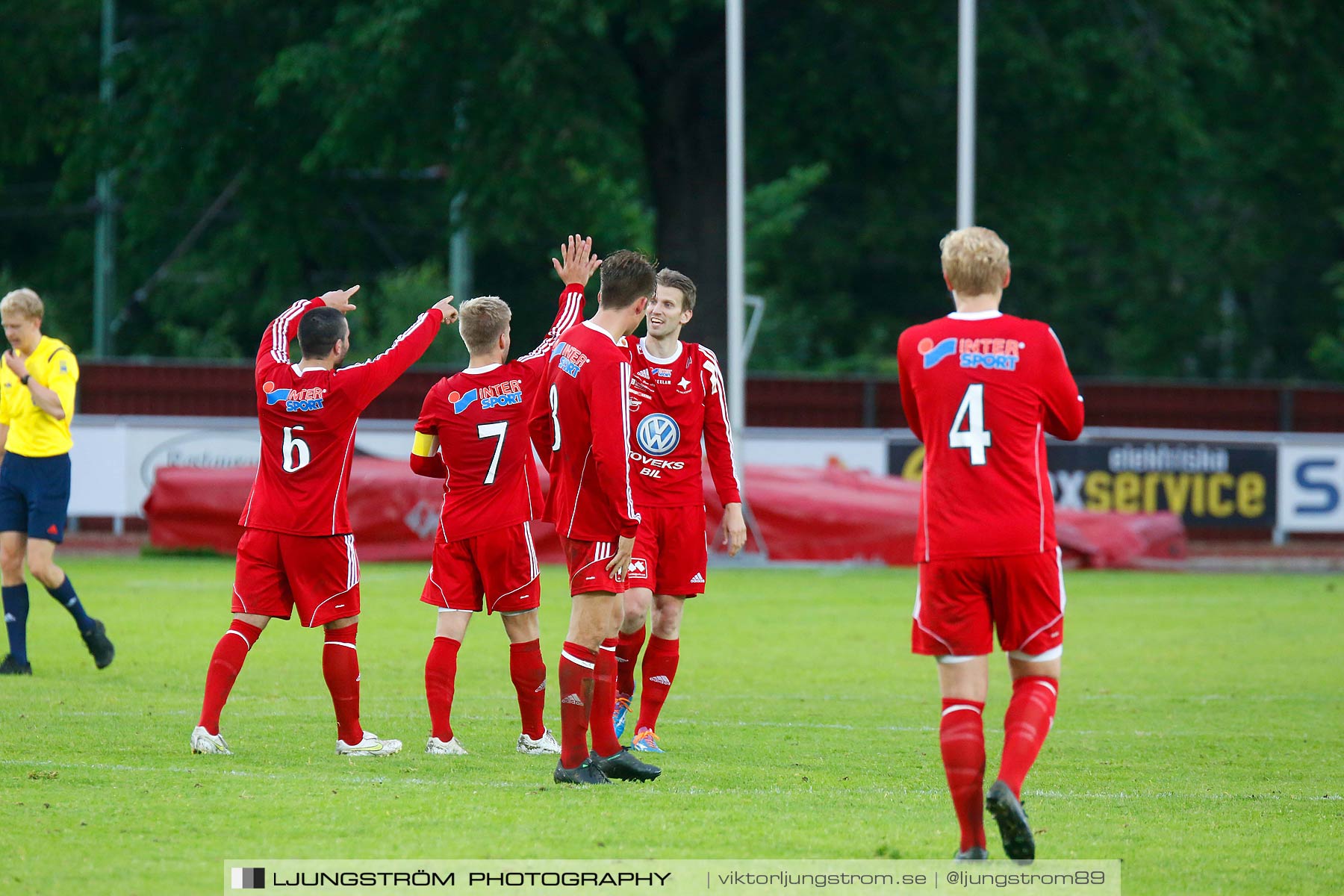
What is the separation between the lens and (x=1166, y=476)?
21.3m

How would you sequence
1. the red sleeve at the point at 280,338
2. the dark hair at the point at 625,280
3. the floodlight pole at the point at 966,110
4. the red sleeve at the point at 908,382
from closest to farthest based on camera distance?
the red sleeve at the point at 908,382 < the dark hair at the point at 625,280 < the red sleeve at the point at 280,338 < the floodlight pole at the point at 966,110

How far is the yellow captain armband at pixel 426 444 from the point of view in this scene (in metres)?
7.72

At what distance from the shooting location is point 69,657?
36.1 ft

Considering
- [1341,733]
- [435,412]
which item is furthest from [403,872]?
[1341,733]

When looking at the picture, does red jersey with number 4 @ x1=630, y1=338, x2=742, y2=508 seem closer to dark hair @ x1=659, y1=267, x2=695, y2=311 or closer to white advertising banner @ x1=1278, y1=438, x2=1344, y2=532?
dark hair @ x1=659, y1=267, x2=695, y2=311

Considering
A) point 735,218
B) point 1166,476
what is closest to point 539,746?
point 735,218

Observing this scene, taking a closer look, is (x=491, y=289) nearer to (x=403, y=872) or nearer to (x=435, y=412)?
(x=435, y=412)

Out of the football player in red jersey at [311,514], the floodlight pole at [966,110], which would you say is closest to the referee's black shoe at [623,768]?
the football player in red jersey at [311,514]

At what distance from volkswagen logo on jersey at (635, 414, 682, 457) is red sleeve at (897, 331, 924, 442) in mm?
2278

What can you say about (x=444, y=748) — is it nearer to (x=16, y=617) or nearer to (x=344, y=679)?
(x=344, y=679)

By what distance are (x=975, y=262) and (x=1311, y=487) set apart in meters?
17.8

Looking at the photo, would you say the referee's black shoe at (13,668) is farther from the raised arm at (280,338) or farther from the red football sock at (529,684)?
the red football sock at (529,684)

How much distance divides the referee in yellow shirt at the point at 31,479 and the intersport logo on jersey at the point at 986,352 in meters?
6.53

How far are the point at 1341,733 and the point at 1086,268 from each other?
32.6m
